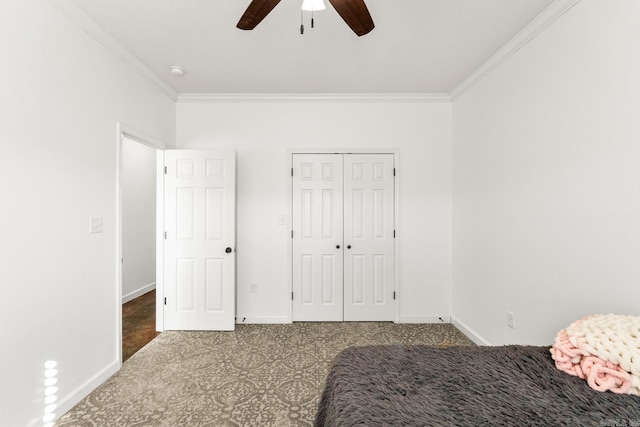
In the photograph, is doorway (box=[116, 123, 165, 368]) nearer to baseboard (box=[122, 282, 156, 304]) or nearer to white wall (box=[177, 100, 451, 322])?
baseboard (box=[122, 282, 156, 304])

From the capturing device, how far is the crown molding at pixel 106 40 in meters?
1.80

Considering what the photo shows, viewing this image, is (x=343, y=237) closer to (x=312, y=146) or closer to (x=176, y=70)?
(x=312, y=146)

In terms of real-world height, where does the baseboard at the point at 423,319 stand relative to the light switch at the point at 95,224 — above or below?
below

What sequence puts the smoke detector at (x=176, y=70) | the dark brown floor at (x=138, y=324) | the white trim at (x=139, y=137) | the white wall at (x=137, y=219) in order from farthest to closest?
the white wall at (x=137, y=219), the dark brown floor at (x=138, y=324), the smoke detector at (x=176, y=70), the white trim at (x=139, y=137)

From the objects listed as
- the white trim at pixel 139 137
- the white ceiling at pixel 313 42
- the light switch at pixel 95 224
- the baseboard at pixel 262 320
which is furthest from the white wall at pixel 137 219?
the light switch at pixel 95 224

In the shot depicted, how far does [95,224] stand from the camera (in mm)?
2051

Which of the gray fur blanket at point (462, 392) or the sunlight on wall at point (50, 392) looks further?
the sunlight on wall at point (50, 392)

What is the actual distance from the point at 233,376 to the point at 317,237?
65.1 inches

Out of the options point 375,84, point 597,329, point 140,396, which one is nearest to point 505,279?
point 597,329

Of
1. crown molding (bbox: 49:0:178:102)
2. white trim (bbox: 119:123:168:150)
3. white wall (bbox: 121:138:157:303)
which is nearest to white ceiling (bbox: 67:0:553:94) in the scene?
crown molding (bbox: 49:0:178:102)

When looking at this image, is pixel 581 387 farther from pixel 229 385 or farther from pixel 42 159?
pixel 42 159

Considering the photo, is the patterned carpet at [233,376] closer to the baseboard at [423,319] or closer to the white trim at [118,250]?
the baseboard at [423,319]

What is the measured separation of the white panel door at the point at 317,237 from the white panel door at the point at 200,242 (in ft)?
2.49

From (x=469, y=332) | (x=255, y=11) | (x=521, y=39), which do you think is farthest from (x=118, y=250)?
(x=521, y=39)
